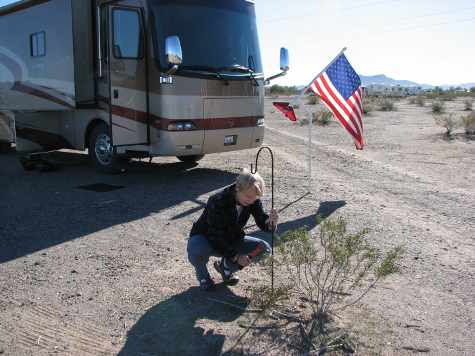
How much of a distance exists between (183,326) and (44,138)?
7738 mm

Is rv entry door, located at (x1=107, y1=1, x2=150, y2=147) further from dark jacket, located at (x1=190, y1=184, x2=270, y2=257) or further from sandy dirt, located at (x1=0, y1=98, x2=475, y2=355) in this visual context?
dark jacket, located at (x1=190, y1=184, x2=270, y2=257)

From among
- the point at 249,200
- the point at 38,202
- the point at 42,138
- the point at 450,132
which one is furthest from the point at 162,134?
the point at 450,132

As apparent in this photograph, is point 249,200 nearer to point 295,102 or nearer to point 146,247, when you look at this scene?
point 146,247

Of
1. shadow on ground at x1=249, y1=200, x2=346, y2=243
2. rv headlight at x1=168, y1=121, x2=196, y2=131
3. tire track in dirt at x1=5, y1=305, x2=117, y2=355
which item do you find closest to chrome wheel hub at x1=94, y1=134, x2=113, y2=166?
rv headlight at x1=168, y1=121, x2=196, y2=131

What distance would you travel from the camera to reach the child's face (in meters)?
3.54

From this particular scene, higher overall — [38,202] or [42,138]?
[42,138]

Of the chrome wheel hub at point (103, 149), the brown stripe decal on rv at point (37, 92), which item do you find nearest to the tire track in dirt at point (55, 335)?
the chrome wheel hub at point (103, 149)

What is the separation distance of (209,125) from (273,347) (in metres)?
5.34

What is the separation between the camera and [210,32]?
26.6 ft

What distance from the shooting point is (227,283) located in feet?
13.8

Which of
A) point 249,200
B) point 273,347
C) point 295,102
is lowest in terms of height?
point 273,347

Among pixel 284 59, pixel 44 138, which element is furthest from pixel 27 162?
pixel 284 59

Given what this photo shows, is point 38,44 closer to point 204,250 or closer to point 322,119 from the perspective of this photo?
point 204,250

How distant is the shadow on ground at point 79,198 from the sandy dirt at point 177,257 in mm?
27
